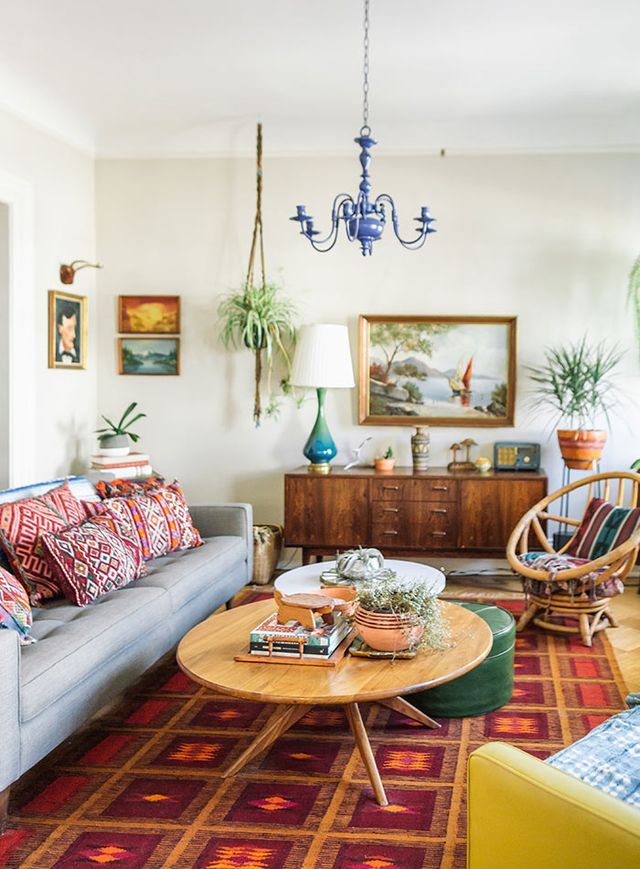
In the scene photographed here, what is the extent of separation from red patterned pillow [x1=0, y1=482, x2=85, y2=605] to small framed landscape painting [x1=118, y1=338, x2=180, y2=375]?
2.43m

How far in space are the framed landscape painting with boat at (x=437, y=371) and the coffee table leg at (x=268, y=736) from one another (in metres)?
3.03

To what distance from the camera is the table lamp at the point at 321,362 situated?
5.28m

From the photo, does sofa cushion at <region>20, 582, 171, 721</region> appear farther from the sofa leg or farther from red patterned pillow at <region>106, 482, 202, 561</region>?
red patterned pillow at <region>106, 482, 202, 561</region>

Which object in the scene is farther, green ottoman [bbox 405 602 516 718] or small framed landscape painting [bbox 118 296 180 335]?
small framed landscape painting [bbox 118 296 180 335]

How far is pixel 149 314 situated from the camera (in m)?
5.86

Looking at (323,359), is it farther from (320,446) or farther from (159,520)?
(159,520)

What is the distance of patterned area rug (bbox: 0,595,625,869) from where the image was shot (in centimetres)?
234

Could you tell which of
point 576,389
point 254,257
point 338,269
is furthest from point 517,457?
point 254,257

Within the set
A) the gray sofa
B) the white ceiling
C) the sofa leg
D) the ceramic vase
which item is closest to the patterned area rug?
the sofa leg

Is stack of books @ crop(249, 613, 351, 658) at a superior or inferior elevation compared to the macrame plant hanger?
inferior

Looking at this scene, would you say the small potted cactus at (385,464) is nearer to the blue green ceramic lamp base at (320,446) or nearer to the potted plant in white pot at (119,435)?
the blue green ceramic lamp base at (320,446)

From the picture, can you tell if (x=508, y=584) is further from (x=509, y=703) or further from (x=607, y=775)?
(x=607, y=775)

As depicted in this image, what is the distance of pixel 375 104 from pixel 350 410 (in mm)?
1906

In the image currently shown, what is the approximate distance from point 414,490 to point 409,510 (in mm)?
127
